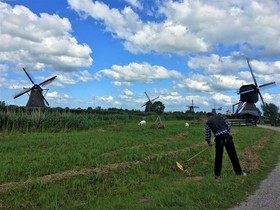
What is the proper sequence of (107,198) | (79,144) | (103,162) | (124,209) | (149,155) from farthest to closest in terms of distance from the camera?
(79,144) → (149,155) → (103,162) → (107,198) → (124,209)

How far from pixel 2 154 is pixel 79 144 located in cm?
495

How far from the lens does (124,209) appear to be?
30.2ft

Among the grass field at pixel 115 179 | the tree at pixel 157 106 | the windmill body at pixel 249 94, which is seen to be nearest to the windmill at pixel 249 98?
the windmill body at pixel 249 94

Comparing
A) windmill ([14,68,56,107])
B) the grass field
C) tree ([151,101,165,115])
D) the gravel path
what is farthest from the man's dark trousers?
tree ([151,101,165,115])

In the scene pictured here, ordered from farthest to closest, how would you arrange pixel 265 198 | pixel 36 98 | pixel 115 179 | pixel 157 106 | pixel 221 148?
pixel 157 106
pixel 36 98
pixel 221 148
pixel 115 179
pixel 265 198

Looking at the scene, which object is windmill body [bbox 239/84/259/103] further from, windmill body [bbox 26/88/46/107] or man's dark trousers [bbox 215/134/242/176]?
man's dark trousers [bbox 215/134/242/176]

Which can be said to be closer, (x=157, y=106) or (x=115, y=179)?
(x=115, y=179)

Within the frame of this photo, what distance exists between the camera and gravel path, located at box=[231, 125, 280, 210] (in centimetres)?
920

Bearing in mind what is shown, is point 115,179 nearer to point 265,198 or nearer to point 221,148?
point 221,148

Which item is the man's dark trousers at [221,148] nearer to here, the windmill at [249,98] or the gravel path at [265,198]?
the gravel path at [265,198]

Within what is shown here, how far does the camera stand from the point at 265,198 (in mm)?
10148

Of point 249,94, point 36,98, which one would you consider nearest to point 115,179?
point 36,98

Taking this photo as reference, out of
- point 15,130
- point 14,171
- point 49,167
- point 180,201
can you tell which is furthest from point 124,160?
point 15,130

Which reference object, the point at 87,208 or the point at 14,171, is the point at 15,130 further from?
the point at 87,208
